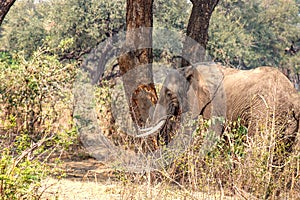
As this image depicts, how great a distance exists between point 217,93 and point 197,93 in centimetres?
30

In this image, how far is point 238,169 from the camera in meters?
4.46

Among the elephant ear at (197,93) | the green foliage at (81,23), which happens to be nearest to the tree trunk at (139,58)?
the elephant ear at (197,93)

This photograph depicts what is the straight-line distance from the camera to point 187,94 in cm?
782

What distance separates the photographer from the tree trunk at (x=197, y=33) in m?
7.98

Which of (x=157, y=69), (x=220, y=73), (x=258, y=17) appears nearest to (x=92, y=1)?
(x=157, y=69)

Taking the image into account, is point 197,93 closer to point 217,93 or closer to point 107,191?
point 217,93

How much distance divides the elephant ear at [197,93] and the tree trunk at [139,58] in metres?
0.61

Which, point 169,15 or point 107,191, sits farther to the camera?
point 169,15

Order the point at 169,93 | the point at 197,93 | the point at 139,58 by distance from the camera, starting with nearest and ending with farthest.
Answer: the point at 139,58 → the point at 197,93 → the point at 169,93

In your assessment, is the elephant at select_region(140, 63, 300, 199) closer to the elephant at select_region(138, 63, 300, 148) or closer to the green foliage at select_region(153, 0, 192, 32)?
the elephant at select_region(138, 63, 300, 148)

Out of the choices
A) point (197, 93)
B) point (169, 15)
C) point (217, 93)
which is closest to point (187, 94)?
point (197, 93)

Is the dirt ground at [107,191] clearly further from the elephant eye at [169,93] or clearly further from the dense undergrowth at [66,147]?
the elephant eye at [169,93]

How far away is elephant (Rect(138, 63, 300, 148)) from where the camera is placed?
652 centimetres

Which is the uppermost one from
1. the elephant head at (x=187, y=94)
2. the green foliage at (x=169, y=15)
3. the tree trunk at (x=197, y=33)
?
the green foliage at (x=169, y=15)
